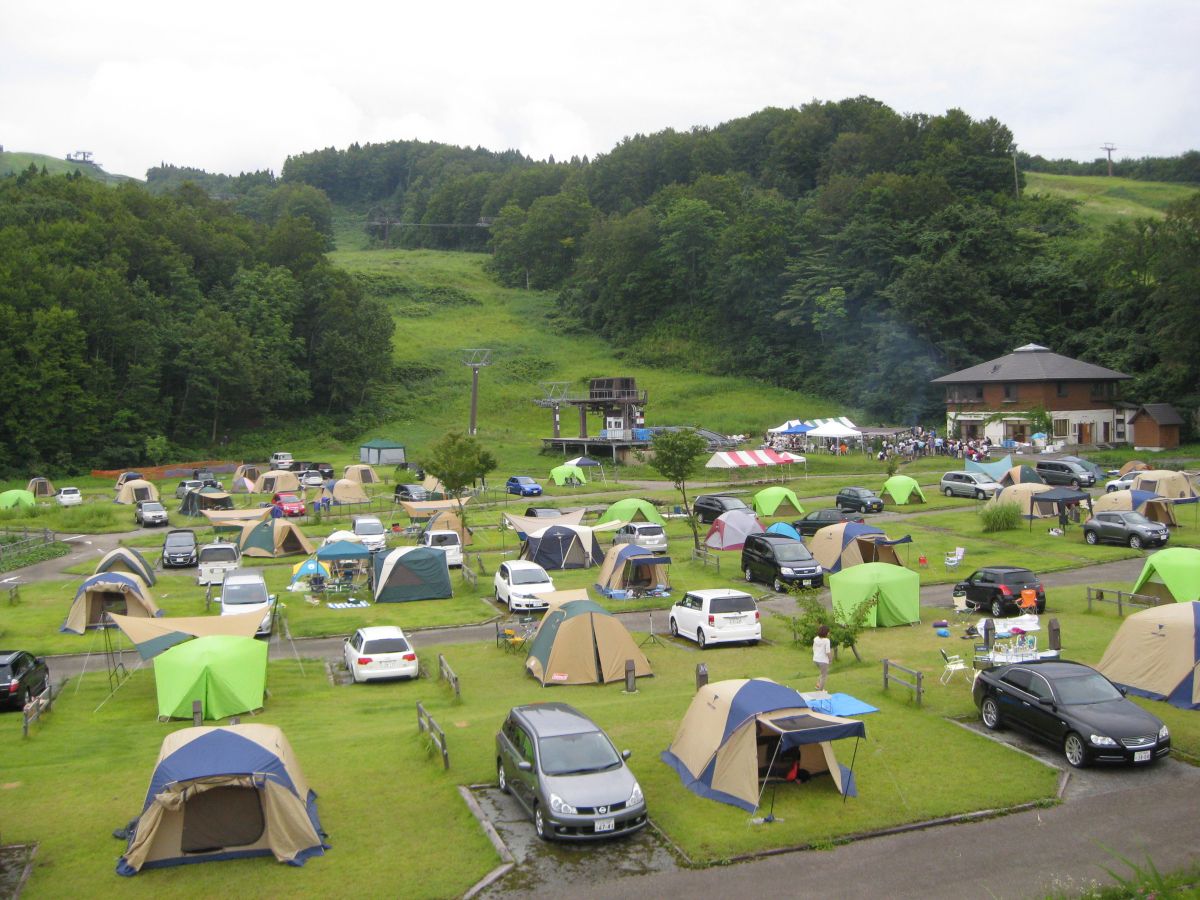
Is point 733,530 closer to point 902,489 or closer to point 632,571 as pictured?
point 632,571

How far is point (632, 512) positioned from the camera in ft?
128

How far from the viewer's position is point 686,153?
133500mm

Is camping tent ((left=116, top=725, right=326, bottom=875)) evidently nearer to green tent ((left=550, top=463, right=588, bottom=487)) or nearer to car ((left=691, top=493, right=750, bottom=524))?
car ((left=691, top=493, right=750, bottom=524))

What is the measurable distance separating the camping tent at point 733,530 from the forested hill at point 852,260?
147ft

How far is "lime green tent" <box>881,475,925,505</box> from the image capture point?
44750 millimetres

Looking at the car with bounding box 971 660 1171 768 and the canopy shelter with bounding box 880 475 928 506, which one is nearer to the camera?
the car with bounding box 971 660 1171 768

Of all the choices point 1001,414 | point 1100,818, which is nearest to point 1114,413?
point 1001,414

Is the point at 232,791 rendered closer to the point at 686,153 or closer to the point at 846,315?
the point at 846,315

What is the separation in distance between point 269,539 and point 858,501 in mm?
24703

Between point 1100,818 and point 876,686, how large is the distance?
6.15 m

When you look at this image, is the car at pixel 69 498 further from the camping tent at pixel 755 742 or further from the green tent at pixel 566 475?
the camping tent at pixel 755 742

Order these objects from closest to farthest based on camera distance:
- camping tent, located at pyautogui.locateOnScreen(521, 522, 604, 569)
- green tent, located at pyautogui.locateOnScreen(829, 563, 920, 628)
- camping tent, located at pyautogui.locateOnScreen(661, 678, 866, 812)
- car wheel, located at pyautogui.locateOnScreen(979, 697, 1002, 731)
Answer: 1. camping tent, located at pyautogui.locateOnScreen(661, 678, 866, 812)
2. car wheel, located at pyautogui.locateOnScreen(979, 697, 1002, 731)
3. green tent, located at pyautogui.locateOnScreen(829, 563, 920, 628)
4. camping tent, located at pyautogui.locateOnScreen(521, 522, 604, 569)

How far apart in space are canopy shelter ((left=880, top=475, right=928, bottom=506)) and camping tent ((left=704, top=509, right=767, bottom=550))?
11.9m

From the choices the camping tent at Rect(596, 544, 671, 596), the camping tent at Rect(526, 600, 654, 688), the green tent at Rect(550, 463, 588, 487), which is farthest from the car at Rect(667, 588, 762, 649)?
the green tent at Rect(550, 463, 588, 487)
